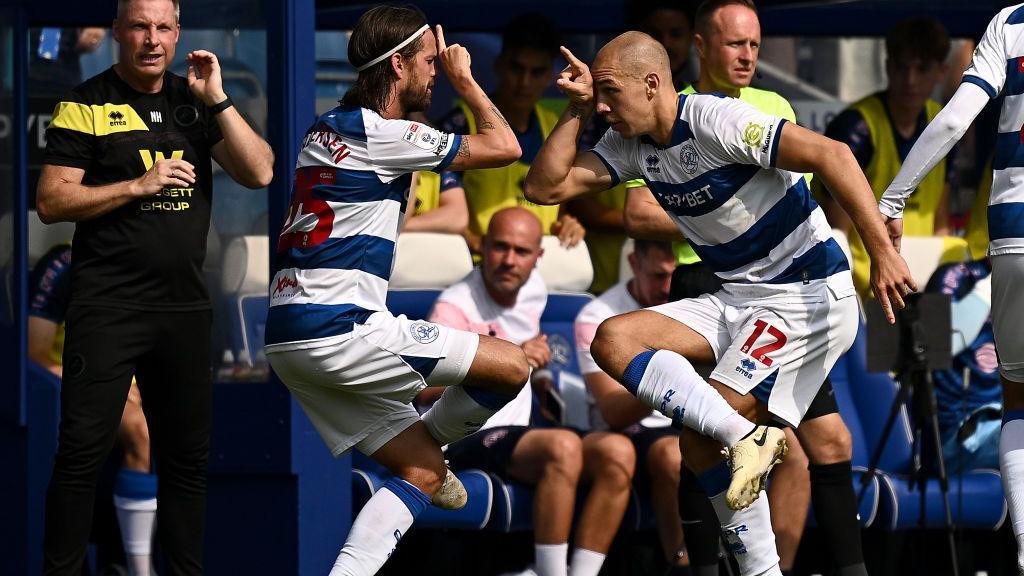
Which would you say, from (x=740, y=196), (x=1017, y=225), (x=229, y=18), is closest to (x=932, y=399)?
(x=1017, y=225)

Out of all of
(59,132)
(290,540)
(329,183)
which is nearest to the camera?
(329,183)

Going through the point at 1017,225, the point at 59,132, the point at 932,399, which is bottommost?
the point at 932,399

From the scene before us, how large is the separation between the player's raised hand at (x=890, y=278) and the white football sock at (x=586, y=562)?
1859 millimetres

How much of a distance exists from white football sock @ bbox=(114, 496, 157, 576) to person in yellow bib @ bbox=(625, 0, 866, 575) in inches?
83.5

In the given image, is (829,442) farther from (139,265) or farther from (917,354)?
(139,265)

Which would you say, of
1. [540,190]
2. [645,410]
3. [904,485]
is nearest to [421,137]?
[540,190]

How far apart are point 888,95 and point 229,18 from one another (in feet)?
10.7

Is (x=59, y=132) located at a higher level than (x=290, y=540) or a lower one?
higher

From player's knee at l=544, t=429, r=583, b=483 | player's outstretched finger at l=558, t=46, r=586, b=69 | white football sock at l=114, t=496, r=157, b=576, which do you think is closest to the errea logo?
player's outstretched finger at l=558, t=46, r=586, b=69

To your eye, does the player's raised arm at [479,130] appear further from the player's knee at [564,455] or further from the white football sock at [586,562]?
the white football sock at [586,562]

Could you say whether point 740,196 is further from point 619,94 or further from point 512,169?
point 512,169

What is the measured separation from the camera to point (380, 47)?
16.4 feet

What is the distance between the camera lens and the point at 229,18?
6281mm

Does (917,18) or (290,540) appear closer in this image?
(290,540)
